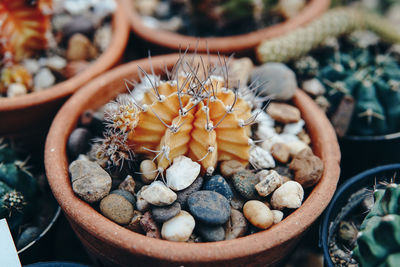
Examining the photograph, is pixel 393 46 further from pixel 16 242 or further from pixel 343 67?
pixel 16 242

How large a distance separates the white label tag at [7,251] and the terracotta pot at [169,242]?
22 cm

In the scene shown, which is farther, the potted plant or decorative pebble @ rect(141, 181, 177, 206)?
the potted plant

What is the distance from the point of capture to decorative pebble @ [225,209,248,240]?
1.28m

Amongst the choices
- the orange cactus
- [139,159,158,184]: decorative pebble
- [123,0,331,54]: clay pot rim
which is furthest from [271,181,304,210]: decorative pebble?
the orange cactus

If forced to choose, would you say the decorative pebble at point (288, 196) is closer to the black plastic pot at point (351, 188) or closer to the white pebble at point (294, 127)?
the black plastic pot at point (351, 188)

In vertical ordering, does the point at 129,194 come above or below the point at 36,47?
below

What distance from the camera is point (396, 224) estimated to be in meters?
1.03

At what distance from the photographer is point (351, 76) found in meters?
1.93

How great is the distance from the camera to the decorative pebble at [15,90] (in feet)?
5.86

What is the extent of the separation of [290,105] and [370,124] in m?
0.45

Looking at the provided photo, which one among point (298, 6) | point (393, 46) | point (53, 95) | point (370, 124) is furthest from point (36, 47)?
point (393, 46)

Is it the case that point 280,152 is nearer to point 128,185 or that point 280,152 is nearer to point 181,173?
point 181,173

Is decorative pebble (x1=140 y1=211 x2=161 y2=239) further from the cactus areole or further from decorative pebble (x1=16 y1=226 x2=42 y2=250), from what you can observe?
decorative pebble (x1=16 y1=226 x2=42 y2=250)

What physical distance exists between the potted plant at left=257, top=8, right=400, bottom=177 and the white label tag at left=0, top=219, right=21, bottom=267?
146 cm
